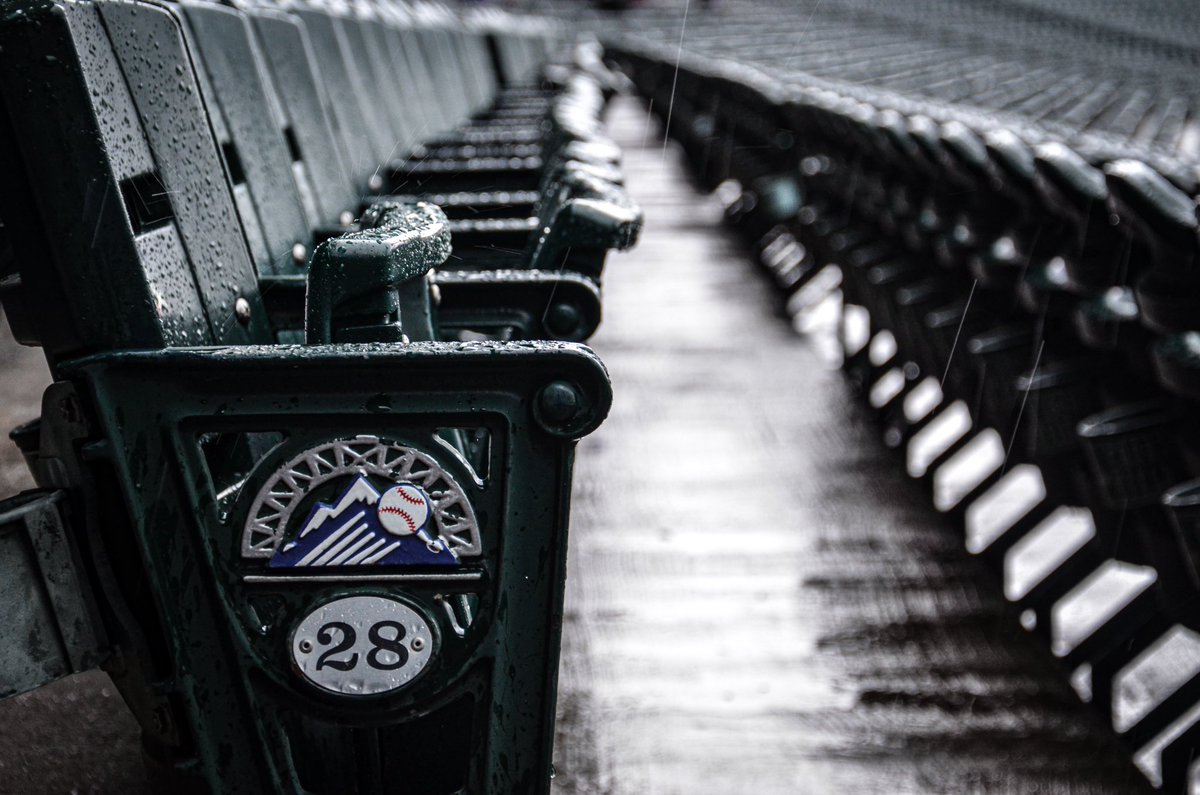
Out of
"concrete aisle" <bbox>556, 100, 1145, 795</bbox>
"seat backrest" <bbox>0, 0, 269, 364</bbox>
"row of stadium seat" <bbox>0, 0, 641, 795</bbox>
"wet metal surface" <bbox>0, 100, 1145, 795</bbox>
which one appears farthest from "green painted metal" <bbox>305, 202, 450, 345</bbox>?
"concrete aisle" <bbox>556, 100, 1145, 795</bbox>

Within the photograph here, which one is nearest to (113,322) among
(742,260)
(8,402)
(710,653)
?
(8,402)

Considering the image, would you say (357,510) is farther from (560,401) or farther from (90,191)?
(90,191)

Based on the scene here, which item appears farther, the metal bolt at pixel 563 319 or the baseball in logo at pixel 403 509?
the metal bolt at pixel 563 319

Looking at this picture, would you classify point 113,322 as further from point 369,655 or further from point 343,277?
point 369,655

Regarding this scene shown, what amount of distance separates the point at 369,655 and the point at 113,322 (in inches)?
10.6

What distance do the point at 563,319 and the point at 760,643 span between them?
76 cm

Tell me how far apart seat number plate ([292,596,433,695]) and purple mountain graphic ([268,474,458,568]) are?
0.03m

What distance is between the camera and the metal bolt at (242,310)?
3.31 ft

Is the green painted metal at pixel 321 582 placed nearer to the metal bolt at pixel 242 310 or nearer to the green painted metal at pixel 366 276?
the green painted metal at pixel 366 276

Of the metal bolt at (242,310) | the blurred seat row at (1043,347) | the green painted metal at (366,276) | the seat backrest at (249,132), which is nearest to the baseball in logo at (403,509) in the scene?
the green painted metal at (366,276)

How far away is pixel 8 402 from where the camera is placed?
1.24 meters

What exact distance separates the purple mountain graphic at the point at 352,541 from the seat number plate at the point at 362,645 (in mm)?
29

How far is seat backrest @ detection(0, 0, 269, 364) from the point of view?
0.75m

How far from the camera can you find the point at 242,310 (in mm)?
1023
